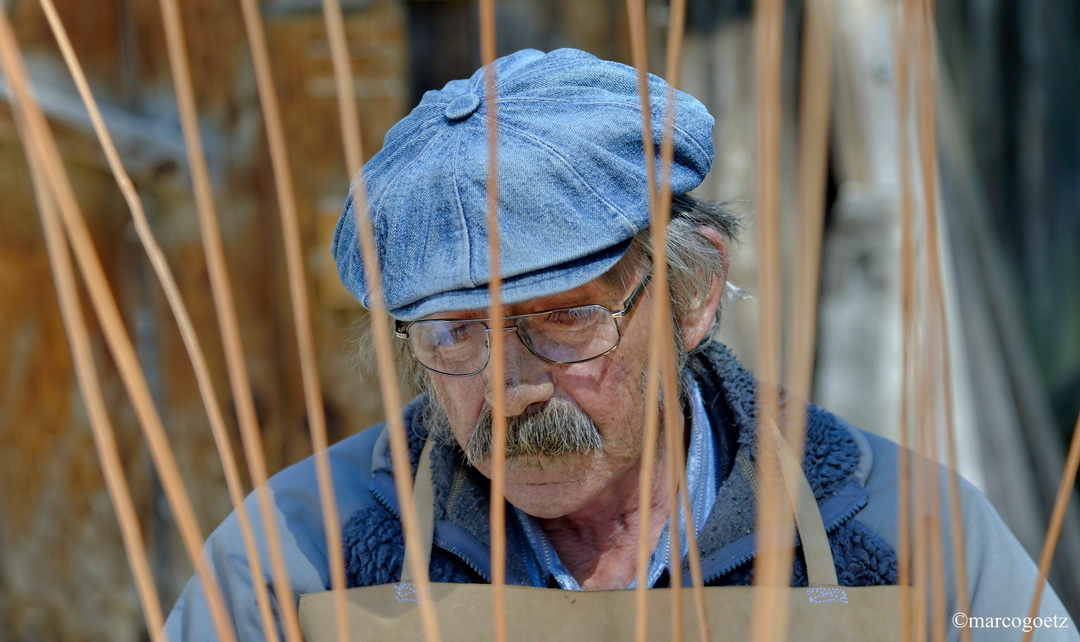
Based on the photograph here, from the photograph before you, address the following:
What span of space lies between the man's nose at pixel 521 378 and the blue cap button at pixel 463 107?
20cm

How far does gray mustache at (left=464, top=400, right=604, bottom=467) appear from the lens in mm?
928

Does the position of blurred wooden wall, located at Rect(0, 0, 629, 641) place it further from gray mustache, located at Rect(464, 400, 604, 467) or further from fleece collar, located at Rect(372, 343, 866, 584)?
gray mustache, located at Rect(464, 400, 604, 467)

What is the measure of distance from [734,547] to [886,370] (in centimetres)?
114

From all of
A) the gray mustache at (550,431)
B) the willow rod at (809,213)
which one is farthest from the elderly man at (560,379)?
the willow rod at (809,213)

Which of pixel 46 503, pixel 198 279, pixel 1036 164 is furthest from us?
pixel 1036 164

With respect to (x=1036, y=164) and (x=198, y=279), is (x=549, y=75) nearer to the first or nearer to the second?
(x=198, y=279)

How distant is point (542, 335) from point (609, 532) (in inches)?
10.6

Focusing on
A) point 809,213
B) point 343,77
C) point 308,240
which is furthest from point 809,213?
point 308,240

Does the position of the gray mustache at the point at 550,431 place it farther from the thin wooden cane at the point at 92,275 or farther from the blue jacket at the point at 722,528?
the thin wooden cane at the point at 92,275

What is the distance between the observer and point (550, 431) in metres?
0.93

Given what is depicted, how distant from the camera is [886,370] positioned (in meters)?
1.99

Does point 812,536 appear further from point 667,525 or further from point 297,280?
point 297,280

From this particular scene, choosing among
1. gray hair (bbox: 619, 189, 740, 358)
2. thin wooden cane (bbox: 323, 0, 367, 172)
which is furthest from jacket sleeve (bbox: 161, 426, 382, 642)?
thin wooden cane (bbox: 323, 0, 367, 172)

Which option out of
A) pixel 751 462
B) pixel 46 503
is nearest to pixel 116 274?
pixel 46 503
